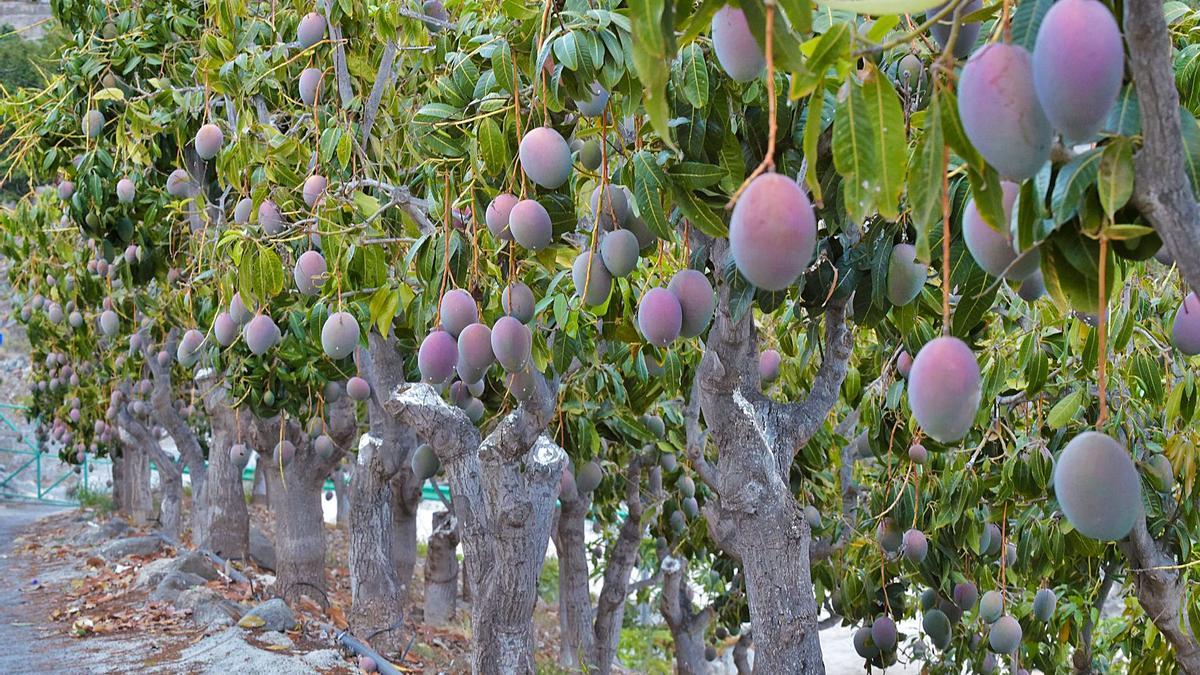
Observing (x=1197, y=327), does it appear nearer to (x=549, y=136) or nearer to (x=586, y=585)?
(x=549, y=136)

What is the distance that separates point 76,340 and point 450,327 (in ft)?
22.2

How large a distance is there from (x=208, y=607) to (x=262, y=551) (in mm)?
4370

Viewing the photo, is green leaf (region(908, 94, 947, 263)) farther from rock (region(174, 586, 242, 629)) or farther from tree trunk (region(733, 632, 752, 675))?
tree trunk (region(733, 632, 752, 675))

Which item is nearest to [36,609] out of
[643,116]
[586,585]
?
[586,585]

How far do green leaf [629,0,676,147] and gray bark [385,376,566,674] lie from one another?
216cm

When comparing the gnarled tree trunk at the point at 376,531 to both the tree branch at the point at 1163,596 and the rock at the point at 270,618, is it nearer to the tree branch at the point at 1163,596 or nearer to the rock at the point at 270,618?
the rock at the point at 270,618

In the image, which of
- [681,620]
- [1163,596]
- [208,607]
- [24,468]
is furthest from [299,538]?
[24,468]

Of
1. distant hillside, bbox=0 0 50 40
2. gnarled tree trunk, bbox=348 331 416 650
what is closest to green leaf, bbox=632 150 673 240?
gnarled tree trunk, bbox=348 331 416 650

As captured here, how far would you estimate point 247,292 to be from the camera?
2.66m

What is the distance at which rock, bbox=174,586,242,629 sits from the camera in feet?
16.4

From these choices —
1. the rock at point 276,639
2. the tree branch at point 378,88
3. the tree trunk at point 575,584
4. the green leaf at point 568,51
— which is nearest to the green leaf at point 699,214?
the green leaf at point 568,51

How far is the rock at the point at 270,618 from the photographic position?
469 centimetres

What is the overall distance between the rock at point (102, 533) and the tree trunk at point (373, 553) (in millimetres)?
4853

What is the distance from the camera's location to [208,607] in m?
5.14
